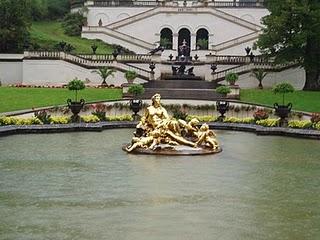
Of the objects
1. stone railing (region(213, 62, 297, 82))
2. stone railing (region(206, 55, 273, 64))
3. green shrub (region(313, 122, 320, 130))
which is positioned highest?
stone railing (region(206, 55, 273, 64))

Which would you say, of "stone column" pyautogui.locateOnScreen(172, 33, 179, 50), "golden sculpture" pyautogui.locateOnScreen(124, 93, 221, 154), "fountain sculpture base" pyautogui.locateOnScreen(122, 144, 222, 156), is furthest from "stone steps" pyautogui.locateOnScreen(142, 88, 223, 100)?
"stone column" pyautogui.locateOnScreen(172, 33, 179, 50)

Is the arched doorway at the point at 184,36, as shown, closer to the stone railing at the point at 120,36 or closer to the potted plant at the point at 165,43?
the potted plant at the point at 165,43

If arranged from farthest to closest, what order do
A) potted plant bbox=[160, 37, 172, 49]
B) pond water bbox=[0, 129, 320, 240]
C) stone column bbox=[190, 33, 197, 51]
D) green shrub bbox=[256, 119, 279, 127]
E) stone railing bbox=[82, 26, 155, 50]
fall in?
stone column bbox=[190, 33, 197, 51]
potted plant bbox=[160, 37, 172, 49]
stone railing bbox=[82, 26, 155, 50]
green shrub bbox=[256, 119, 279, 127]
pond water bbox=[0, 129, 320, 240]

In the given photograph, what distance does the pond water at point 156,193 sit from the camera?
1322 cm

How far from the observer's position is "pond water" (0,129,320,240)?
13.2 metres

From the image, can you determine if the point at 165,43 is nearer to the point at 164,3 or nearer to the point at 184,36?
the point at 184,36

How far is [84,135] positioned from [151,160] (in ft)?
23.8

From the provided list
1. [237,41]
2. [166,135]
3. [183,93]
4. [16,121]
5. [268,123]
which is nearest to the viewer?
[166,135]

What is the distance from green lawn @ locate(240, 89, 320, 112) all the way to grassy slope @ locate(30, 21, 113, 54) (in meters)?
18.1

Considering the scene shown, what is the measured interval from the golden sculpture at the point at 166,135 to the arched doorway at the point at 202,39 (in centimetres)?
4597

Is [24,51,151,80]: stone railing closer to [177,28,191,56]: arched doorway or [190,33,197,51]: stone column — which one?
[190,33,197,51]: stone column

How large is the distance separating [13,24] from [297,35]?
22590 millimetres

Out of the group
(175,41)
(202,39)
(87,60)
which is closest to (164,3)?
(175,41)

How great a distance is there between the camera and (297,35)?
4659 centimetres
